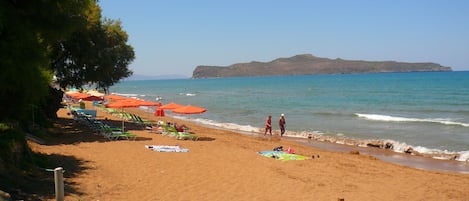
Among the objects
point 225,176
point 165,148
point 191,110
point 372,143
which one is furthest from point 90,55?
point 372,143

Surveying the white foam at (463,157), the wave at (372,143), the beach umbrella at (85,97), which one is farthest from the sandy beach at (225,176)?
the beach umbrella at (85,97)

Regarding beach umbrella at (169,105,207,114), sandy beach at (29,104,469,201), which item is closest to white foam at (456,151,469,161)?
sandy beach at (29,104,469,201)

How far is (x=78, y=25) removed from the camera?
8875mm

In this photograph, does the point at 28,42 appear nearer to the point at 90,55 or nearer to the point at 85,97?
the point at 90,55

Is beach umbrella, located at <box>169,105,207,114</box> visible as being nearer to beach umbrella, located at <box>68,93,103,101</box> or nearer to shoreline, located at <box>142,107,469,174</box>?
shoreline, located at <box>142,107,469,174</box>

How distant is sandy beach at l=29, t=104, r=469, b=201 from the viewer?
30.8 feet

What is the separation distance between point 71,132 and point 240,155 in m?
7.42

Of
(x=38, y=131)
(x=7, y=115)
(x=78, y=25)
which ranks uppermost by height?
(x=78, y=25)

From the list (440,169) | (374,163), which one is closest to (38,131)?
(374,163)

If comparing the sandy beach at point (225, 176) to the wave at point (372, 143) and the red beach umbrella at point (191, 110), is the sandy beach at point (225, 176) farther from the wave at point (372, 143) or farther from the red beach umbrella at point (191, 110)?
the red beach umbrella at point (191, 110)

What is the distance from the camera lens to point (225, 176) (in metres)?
11.2

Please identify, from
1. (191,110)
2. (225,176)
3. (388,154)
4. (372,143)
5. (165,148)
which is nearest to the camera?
(225,176)

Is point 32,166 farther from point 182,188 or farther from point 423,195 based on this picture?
point 423,195

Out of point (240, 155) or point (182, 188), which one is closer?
point (182, 188)
